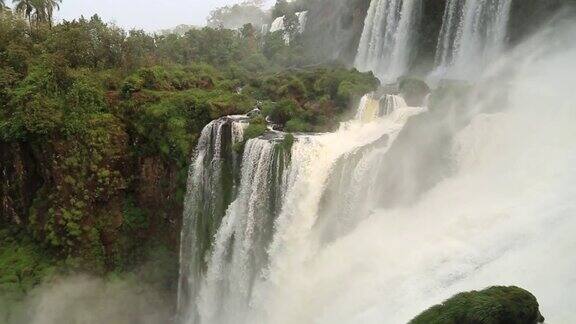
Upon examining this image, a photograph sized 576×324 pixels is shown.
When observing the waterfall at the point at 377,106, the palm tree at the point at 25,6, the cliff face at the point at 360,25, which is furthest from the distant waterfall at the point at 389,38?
the palm tree at the point at 25,6

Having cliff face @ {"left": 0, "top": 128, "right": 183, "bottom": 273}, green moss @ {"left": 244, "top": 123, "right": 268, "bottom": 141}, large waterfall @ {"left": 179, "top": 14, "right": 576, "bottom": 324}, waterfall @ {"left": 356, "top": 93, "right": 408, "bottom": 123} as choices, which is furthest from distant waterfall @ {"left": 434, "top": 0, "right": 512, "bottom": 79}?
cliff face @ {"left": 0, "top": 128, "right": 183, "bottom": 273}

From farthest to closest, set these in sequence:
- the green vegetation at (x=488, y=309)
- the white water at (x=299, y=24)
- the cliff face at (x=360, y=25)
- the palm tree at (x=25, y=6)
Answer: the white water at (x=299, y=24), the palm tree at (x=25, y=6), the cliff face at (x=360, y=25), the green vegetation at (x=488, y=309)

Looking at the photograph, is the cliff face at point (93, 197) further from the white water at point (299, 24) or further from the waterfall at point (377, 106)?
the white water at point (299, 24)

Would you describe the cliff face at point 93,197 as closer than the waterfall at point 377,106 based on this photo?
No

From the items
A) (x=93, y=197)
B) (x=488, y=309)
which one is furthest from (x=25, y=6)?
(x=488, y=309)

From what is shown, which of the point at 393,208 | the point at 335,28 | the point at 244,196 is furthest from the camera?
the point at 335,28

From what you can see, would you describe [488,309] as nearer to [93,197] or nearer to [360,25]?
[93,197]

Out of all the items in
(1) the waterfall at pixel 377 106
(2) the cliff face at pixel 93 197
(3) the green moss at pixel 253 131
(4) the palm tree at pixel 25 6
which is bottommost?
(2) the cliff face at pixel 93 197

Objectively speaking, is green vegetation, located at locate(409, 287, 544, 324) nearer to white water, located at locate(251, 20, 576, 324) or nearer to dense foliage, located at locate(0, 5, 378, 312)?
white water, located at locate(251, 20, 576, 324)
